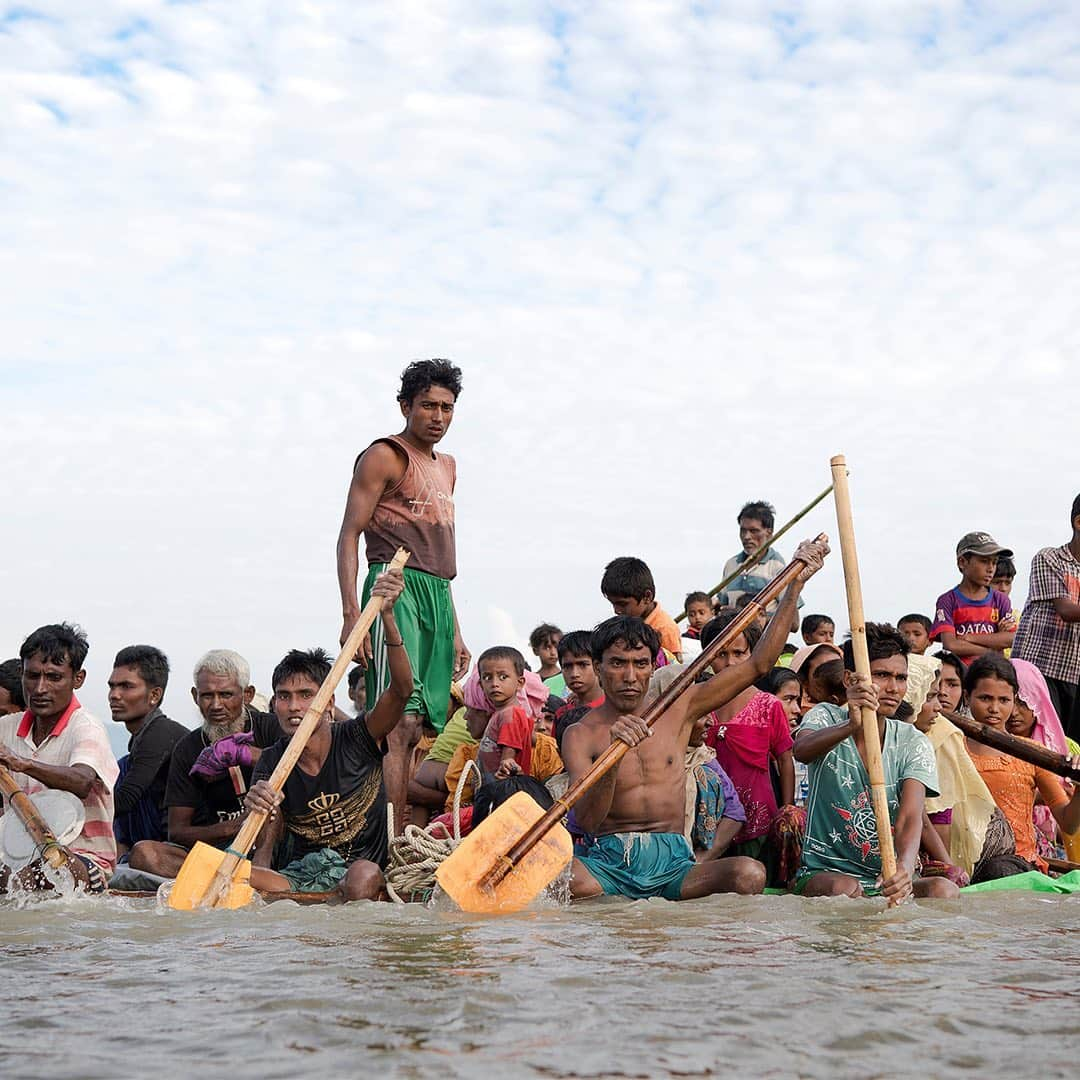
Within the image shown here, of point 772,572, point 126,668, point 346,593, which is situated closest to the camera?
point 346,593

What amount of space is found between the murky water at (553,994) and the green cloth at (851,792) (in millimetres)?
454

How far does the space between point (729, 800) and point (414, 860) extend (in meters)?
1.47

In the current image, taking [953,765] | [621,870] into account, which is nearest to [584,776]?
[621,870]

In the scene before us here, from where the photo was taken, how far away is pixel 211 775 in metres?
6.45

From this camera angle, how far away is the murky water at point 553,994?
2.81 metres

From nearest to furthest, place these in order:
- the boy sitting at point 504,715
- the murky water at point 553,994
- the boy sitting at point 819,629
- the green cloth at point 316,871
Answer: the murky water at point 553,994
the green cloth at point 316,871
the boy sitting at point 504,715
the boy sitting at point 819,629

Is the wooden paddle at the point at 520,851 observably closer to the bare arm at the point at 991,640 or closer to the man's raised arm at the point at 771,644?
the man's raised arm at the point at 771,644

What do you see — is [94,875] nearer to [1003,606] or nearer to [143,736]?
[143,736]

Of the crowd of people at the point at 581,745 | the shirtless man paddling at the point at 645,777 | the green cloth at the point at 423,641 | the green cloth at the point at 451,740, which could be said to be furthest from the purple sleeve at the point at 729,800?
the green cloth at the point at 451,740

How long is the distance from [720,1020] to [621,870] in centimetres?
252

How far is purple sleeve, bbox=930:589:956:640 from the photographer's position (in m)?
8.62

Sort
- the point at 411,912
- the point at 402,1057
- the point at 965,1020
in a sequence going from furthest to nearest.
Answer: the point at 411,912 → the point at 965,1020 → the point at 402,1057

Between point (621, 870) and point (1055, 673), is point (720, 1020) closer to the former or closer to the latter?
point (621, 870)

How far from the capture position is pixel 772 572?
33.2 feet
